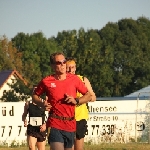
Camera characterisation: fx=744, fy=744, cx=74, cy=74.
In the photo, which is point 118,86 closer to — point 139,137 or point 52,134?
point 139,137

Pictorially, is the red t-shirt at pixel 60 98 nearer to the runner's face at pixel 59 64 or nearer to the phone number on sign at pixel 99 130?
the runner's face at pixel 59 64

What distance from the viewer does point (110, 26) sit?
325 feet

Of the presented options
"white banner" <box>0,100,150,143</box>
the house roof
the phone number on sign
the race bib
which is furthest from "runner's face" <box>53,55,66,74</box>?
the house roof

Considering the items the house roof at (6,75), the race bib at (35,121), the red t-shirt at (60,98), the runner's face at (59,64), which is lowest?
the race bib at (35,121)

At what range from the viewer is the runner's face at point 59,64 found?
1095 centimetres

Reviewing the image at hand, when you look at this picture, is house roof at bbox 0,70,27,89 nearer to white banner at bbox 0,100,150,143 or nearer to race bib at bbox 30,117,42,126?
white banner at bbox 0,100,150,143

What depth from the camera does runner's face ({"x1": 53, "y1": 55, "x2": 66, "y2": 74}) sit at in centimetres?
1095

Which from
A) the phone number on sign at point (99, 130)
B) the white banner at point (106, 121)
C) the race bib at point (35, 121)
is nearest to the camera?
the race bib at point (35, 121)

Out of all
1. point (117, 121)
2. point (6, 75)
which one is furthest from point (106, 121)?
point (6, 75)

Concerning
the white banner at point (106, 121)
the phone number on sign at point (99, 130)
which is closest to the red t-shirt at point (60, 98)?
the white banner at point (106, 121)

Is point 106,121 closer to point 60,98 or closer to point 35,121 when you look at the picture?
point 35,121

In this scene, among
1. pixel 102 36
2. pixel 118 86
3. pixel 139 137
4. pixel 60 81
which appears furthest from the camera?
pixel 102 36

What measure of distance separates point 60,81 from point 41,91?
41cm

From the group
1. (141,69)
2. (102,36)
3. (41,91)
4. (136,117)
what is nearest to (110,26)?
(102,36)
